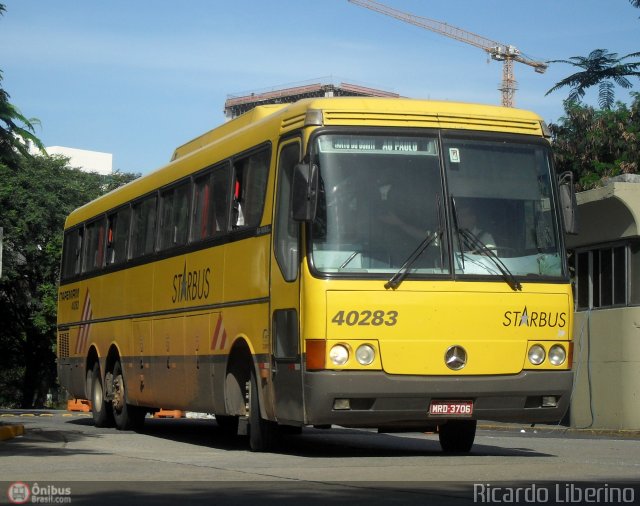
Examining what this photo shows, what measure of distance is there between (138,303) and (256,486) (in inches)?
384

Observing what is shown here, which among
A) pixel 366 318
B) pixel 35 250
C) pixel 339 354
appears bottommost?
pixel 339 354

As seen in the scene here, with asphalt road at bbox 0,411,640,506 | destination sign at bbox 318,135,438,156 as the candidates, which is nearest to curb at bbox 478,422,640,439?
asphalt road at bbox 0,411,640,506

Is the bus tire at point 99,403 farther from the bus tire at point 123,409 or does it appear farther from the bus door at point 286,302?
the bus door at point 286,302

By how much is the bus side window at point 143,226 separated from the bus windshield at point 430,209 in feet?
20.9

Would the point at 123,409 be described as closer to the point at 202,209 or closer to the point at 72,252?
the point at 72,252

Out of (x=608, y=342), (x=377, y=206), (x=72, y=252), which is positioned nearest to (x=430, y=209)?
(x=377, y=206)

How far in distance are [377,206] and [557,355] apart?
2.49m

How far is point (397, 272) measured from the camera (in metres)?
13.8

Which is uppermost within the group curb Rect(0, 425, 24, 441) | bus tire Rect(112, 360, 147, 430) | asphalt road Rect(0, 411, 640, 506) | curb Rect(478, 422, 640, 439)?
bus tire Rect(112, 360, 147, 430)

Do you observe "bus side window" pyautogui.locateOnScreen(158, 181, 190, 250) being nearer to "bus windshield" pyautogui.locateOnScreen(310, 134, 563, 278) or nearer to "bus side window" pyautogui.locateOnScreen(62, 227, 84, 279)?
"bus windshield" pyautogui.locateOnScreen(310, 134, 563, 278)

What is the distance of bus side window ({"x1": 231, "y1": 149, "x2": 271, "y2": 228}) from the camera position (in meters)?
15.3

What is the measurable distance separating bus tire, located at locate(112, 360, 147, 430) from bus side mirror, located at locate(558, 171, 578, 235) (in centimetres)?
926

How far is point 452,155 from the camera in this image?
14.3 m

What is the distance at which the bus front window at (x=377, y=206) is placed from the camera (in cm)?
1374
